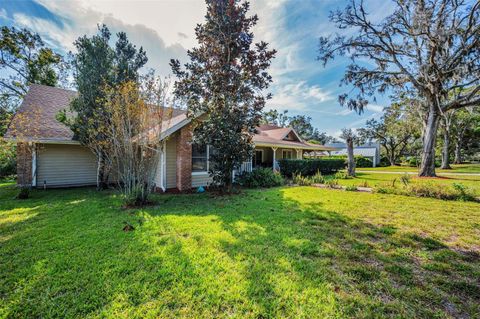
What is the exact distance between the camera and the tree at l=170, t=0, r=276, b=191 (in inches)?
322

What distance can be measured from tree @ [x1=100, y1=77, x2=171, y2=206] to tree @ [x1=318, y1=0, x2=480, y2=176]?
12057 millimetres

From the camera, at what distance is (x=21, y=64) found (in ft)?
57.0

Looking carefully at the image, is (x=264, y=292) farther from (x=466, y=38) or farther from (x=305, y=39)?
(x=466, y=38)

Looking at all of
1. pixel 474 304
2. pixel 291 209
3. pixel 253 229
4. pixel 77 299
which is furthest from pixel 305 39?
pixel 77 299

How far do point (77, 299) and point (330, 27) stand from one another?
1711 centimetres

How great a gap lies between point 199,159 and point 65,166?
7.22 m

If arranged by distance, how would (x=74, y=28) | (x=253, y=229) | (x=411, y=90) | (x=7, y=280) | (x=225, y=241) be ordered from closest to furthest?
(x=7, y=280) → (x=225, y=241) → (x=253, y=229) → (x=74, y=28) → (x=411, y=90)

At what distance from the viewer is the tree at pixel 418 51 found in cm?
1094

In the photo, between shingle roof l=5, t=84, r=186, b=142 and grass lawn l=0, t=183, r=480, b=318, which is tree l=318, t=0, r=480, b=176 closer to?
grass lawn l=0, t=183, r=480, b=318

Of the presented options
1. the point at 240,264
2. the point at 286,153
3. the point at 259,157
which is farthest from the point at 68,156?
the point at 286,153

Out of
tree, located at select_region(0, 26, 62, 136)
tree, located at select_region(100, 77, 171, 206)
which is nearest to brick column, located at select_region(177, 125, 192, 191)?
tree, located at select_region(100, 77, 171, 206)

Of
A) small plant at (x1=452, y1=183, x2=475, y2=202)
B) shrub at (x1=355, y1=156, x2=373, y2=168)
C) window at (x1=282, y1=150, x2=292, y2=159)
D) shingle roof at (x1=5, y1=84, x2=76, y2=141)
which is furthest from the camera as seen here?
shrub at (x1=355, y1=156, x2=373, y2=168)

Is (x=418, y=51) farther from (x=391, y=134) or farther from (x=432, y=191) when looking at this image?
(x=391, y=134)

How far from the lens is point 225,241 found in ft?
13.1
